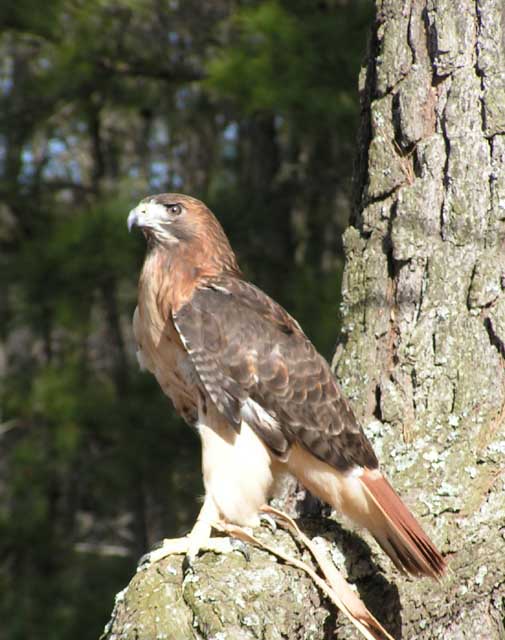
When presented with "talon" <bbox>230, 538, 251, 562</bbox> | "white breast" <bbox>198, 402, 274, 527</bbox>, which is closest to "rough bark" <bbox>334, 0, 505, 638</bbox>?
"white breast" <bbox>198, 402, 274, 527</bbox>

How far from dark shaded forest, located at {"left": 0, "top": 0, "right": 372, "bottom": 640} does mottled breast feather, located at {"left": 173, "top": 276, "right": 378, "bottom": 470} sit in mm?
2795

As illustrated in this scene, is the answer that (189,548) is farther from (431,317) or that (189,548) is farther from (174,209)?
(174,209)

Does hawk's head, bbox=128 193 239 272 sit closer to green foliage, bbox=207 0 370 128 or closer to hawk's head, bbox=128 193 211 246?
hawk's head, bbox=128 193 211 246

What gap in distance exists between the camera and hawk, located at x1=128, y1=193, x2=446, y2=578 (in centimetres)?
354

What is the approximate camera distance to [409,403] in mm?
3514

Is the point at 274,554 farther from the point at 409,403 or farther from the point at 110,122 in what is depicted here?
the point at 110,122

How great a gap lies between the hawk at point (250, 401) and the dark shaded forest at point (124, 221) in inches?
107

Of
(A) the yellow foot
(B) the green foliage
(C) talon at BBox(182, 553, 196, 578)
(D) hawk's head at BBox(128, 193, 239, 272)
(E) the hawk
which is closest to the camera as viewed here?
(C) talon at BBox(182, 553, 196, 578)

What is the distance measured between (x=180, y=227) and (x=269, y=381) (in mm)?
878

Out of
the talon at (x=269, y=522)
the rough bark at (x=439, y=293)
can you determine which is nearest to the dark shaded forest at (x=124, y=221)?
the rough bark at (x=439, y=293)

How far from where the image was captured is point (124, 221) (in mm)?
7309

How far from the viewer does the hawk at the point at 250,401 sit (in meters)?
3.54

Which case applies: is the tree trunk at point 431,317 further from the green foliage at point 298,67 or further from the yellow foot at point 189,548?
the green foliage at point 298,67

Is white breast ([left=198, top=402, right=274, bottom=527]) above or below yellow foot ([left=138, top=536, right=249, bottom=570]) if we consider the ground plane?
above
